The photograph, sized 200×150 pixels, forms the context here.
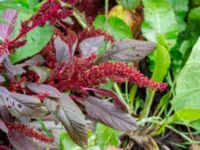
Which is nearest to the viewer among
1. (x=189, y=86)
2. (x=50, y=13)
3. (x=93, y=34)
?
(x=50, y=13)

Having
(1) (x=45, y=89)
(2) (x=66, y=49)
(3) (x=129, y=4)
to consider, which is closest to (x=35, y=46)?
(2) (x=66, y=49)

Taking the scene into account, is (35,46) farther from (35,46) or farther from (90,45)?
(90,45)

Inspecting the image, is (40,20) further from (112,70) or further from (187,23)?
(187,23)

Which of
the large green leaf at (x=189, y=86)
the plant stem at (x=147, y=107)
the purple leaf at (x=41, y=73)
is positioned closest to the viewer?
the purple leaf at (x=41, y=73)

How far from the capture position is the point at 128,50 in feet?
3.51

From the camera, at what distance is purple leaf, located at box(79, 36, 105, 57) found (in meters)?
1.06

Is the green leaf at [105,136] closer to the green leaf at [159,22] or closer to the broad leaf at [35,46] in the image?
the broad leaf at [35,46]

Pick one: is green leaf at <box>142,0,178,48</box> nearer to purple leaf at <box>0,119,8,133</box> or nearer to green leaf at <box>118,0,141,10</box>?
green leaf at <box>118,0,141,10</box>

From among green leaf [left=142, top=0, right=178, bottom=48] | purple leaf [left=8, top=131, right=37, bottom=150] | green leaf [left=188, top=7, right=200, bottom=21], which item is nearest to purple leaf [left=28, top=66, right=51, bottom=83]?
purple leaf [left=8, top=131, right=37, bottom=150]

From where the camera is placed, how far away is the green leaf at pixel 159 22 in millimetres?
1486

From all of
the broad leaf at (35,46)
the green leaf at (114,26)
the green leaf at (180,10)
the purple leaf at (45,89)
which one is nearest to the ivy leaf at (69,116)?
the purple leaf at (45,89)

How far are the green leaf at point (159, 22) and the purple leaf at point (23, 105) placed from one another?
0.68 m

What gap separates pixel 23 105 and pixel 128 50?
0.31 meters

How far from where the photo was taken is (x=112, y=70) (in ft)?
2.86
